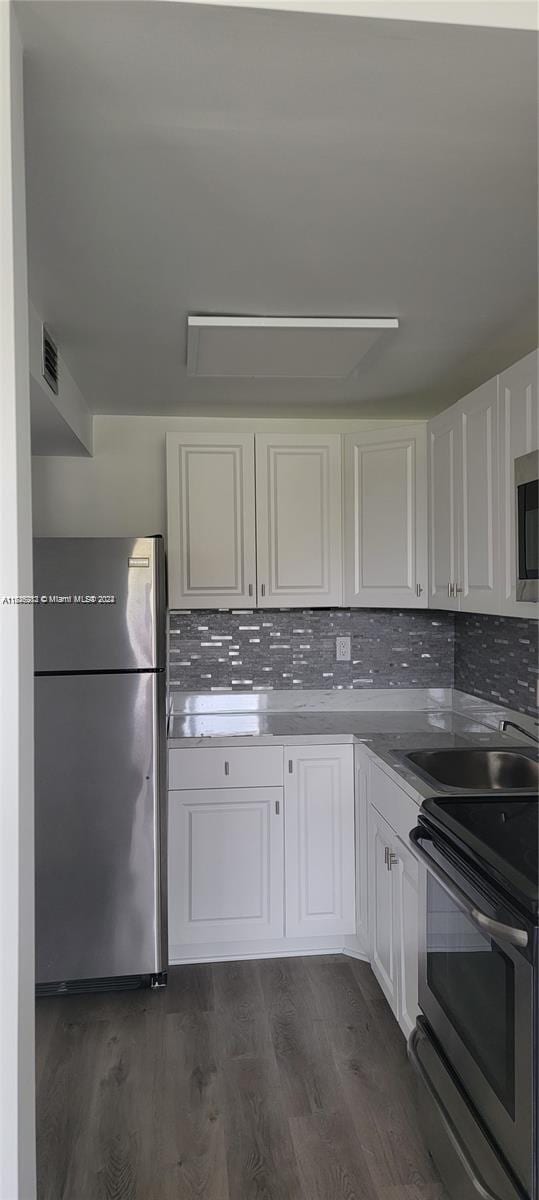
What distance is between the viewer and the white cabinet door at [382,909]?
7.68 ft

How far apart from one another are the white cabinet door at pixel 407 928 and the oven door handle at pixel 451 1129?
15 centimetres

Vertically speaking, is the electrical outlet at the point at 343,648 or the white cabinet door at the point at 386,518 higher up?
the white cabinet door at the point at 386,518

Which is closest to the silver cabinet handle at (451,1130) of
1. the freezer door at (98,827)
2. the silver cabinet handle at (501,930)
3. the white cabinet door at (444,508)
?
the silver cabinet handle at (501,930)

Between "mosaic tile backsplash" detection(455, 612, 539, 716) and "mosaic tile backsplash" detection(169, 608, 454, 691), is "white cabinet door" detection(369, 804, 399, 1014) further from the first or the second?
"mosaic tile backsplash" detection(169, 608, 454, 691)

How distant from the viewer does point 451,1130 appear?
1606mm

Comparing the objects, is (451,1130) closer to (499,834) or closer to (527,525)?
(499,834)

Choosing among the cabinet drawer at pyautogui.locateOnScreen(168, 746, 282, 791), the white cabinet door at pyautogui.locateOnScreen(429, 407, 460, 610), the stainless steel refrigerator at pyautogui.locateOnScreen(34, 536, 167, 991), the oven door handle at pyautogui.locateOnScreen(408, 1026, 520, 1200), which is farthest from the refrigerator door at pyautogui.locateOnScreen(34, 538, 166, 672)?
the oven door handle at pyautogui.locateOnScreen(408, 1026, 520, 1200)

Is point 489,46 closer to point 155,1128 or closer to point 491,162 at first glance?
point 491,162

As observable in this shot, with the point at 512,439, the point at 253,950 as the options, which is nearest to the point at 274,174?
the point at 512,439

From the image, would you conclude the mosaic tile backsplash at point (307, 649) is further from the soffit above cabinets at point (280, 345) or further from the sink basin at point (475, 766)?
the soffit above cabinets at point (280, 345)

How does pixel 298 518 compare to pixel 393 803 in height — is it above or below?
above

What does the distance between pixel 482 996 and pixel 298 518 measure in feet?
7.00

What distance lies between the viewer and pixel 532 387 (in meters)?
2.02

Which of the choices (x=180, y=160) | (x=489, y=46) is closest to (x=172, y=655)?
(x=180, y=160)
